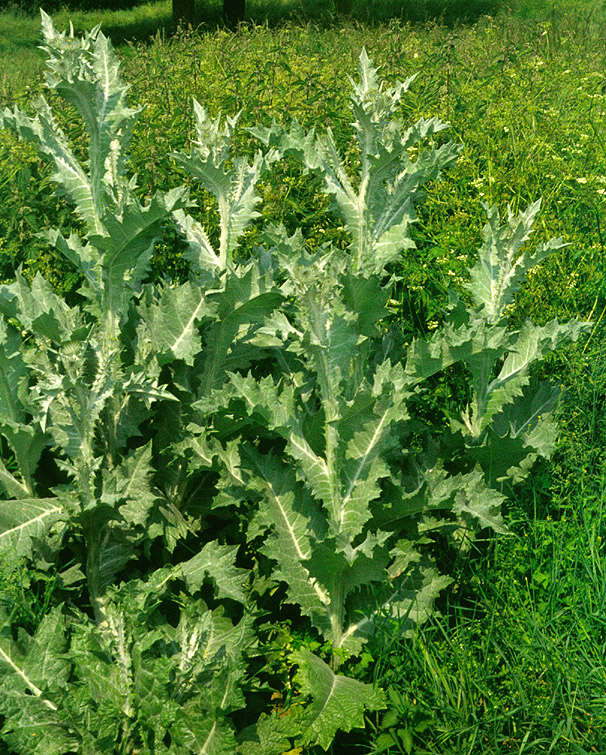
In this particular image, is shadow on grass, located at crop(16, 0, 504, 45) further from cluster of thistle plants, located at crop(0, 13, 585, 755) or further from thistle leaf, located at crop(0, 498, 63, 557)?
thistle leaf, located at crop(0, 498, 63, 557)

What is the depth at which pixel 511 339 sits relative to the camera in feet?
11.2

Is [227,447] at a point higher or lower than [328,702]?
higher

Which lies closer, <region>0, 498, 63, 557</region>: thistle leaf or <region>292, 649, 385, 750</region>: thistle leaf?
<region>292, 649, 385, 750</region>: thistle leaf

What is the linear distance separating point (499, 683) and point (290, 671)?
71cm

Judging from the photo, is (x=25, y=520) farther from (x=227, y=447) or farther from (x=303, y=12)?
(x=303, y=12)

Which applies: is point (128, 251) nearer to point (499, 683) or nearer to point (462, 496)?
point (462, 496)

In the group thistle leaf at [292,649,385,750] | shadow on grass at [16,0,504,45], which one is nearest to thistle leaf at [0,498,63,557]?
thistle leaf at [292,649,385,750]

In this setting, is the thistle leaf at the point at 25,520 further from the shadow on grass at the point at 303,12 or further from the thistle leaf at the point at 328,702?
the shadow on grass at the point at 303,12

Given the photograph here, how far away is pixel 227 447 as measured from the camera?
2.93m

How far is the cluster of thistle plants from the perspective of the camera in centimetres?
243

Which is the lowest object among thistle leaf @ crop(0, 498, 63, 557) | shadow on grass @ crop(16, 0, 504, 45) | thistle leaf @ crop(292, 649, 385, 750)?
thistle leaf @ crop(292, 649, 385, 750)

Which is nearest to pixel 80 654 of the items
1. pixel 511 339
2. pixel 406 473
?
pixel 406 473

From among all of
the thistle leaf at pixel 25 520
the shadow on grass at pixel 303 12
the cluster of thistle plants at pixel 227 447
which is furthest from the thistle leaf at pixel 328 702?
the shadow on grass at pixel 303 12

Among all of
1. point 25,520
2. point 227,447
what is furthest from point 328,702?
point 25,520
